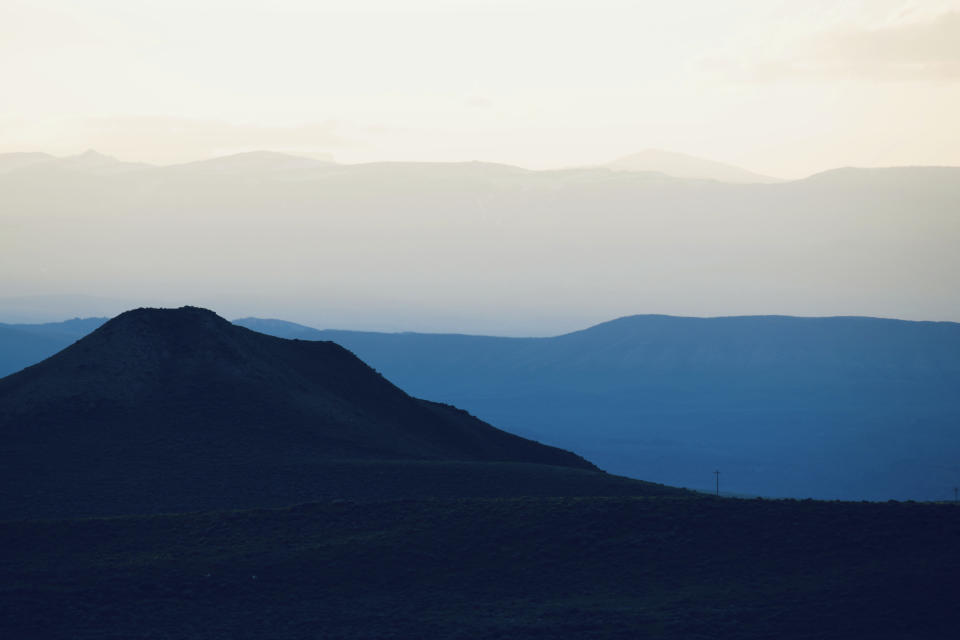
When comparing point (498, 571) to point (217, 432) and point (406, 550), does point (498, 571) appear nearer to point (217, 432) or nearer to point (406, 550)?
point (406, 550)

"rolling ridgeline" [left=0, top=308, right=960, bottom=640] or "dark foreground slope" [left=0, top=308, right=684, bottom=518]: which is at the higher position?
"dark foreground slope" [left=0, top=308, right=684, bottom=518]

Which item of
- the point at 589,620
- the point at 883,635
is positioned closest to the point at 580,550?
the point at 589,620

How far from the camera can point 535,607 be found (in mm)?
40156

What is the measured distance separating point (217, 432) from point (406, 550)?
3165 centimetres

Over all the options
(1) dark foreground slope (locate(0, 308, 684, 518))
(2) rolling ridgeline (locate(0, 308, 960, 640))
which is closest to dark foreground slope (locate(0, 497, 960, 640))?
(2) rolling ridgeline (locate(0, 308, 960, 640))

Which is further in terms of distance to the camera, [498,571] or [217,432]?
[217,432]

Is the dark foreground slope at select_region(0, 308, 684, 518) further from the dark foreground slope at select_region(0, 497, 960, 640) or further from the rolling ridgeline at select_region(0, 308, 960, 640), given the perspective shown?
the dark foreground slope at select_region(0, 497, 960, 640)

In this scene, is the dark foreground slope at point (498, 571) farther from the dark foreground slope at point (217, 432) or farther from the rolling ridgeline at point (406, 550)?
the dark foreground slope at point (217, 432)

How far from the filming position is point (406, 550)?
4628 cm

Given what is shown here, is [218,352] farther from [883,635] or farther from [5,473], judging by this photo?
[883,635]

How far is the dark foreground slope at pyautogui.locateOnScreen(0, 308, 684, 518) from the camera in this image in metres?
63.2

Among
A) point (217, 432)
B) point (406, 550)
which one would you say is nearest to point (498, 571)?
point (406, 550)

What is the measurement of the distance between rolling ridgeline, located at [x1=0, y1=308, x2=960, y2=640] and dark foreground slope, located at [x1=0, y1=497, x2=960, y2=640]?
11 cm

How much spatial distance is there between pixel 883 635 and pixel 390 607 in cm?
1769
